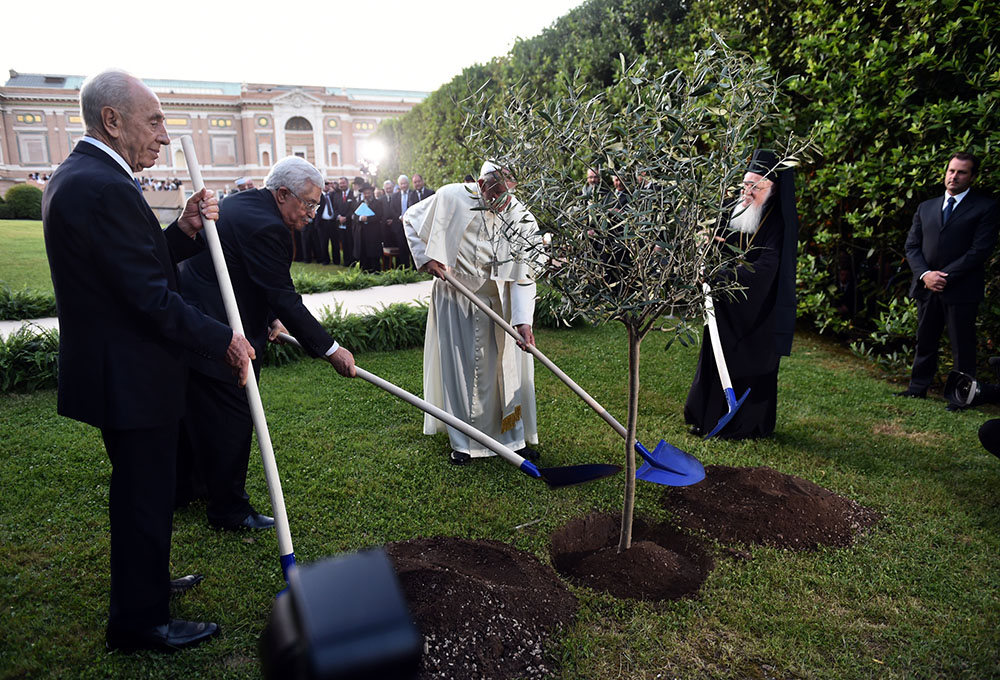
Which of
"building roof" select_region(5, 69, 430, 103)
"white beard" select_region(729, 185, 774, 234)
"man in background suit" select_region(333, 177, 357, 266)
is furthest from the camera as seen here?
"building roof" select_region(5, 69, 430, 103)

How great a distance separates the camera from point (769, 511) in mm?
3824

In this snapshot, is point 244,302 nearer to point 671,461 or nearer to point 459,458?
point 459,458

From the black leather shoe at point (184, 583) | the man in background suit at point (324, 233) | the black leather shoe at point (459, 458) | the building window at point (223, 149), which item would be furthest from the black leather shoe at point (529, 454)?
the building window at point (223, 149)

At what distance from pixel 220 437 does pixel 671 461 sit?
2683mm

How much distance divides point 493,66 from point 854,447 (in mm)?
11079

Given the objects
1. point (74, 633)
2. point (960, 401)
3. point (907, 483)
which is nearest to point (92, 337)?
point (74, 633)

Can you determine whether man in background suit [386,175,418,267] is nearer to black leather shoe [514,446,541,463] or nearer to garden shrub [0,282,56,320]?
garden shrub [0,282,56,320]

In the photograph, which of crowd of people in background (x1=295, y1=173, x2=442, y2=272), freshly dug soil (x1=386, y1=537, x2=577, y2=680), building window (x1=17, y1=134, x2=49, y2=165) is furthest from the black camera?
building window (x1=17, y1=134, x2=49, y2=165)

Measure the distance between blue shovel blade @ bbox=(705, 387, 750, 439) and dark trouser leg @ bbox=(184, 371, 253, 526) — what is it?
3304 mm

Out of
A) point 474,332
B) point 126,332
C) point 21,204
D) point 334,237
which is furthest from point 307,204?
point 21,204

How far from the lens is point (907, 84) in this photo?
630 cm

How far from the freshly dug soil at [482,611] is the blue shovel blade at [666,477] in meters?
0.90

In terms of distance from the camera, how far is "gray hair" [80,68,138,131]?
2.43 meters

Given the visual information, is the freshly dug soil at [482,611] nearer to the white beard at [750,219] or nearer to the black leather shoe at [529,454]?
the black leather shoe at [529,454]
